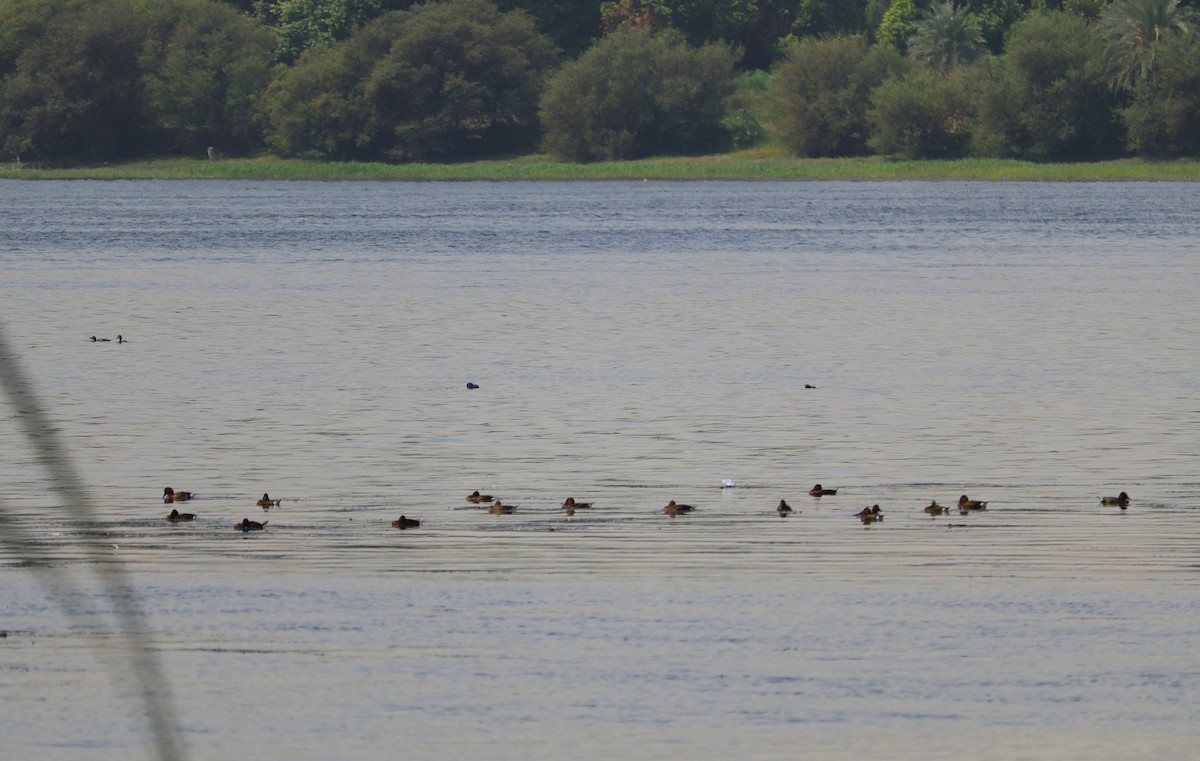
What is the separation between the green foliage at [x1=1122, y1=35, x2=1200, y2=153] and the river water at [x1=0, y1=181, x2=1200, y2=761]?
207 feet

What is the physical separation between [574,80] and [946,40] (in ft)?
76.9

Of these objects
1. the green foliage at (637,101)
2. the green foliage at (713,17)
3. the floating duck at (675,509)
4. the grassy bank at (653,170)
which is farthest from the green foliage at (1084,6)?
the floating duck at (675,509)

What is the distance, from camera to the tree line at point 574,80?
359 ft

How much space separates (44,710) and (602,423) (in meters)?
12.5

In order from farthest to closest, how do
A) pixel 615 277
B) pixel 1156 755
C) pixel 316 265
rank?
pixel 316 265, pixel 615 277, pixel 1156 755

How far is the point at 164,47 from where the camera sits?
128 m

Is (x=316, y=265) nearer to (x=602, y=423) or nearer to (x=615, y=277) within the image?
(x=615, y=277)

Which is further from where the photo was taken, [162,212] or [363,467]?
[162,212]

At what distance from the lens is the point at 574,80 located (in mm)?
118500

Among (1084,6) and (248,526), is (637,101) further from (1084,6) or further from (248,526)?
(248,526)

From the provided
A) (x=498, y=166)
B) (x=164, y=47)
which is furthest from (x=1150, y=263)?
(x=164, y=47)

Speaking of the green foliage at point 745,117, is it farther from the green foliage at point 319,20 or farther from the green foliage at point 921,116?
the green foliage at point 319,20

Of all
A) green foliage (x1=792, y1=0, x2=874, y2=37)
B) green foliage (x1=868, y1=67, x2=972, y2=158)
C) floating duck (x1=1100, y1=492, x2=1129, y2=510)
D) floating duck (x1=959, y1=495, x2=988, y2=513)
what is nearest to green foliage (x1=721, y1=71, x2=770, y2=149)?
green foliage (x1=868, y1=67, x2=972, y2=158)

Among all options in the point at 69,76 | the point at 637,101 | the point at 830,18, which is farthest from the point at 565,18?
the point at 69,76
